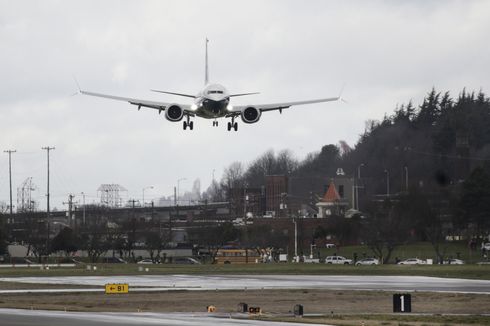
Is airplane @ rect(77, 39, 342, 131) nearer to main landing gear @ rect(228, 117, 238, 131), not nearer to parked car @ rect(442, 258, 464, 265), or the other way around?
main landing gear @ rect(228, 117, 238, 131)

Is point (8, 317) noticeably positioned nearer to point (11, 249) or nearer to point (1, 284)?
point (1, 284)

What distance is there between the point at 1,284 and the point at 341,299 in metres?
37.0

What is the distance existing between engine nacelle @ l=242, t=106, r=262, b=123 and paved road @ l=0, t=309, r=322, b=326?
109 ft

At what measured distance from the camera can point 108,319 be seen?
53.8 metres

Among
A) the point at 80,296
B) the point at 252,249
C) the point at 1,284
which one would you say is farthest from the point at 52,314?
the point at 252,249

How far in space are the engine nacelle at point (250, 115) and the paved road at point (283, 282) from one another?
45.1 ft

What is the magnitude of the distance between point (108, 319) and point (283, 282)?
41.1 meters

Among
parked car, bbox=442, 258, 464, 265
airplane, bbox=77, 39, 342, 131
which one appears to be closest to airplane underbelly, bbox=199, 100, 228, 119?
airplane, bbox=77, 39, 342, 131

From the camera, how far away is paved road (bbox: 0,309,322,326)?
51.0m

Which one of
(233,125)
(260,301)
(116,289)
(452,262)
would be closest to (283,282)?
(233,125)

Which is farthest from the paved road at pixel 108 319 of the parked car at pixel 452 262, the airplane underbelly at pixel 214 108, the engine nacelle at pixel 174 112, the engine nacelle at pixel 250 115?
the parked car at pixel 452 262

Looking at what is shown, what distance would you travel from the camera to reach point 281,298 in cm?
7225

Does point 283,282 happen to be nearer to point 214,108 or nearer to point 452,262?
point 214,108

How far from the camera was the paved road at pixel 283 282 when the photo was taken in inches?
3278
